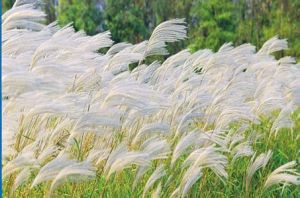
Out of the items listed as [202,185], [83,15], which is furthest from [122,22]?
[202,185]

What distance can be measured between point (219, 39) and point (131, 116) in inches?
672

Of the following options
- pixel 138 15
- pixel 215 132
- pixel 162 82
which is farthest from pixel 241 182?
pixel 138 15

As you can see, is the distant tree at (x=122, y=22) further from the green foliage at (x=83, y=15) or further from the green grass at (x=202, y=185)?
the green grass at (x=202, y=185)

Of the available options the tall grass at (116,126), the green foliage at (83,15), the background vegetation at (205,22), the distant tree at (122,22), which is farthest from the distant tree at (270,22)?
the tall grass at (116,126)

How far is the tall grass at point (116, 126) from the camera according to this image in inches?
108

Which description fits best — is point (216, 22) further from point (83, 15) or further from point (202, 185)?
point (202, 185)

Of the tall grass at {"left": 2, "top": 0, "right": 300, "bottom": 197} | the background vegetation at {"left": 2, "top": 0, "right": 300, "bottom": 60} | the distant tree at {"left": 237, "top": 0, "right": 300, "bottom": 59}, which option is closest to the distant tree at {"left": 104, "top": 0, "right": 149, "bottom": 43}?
the background vegetation at {"left": 2, "top": 0, "right": 300, "bottom": 60}

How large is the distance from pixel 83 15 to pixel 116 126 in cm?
1791

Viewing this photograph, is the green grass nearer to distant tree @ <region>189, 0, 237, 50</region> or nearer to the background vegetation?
distant tree @ <region>189, 0, 237, 50</region>

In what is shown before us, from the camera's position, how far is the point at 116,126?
9.23 ft

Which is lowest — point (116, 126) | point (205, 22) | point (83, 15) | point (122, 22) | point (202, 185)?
point (205, 22)

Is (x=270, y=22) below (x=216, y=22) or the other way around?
below

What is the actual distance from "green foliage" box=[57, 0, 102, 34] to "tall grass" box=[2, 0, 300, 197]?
14903 millimetres

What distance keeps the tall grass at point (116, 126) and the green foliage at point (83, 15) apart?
48.9 feet
